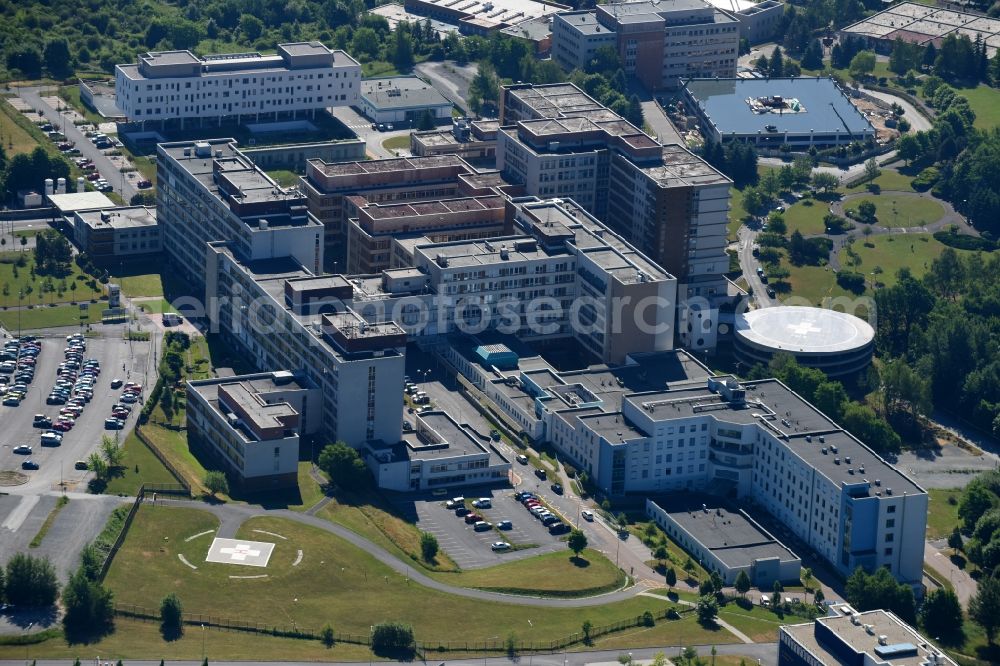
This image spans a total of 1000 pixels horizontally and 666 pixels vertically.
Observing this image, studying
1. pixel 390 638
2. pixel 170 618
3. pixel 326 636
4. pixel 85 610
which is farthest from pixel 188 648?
pixel 390 638

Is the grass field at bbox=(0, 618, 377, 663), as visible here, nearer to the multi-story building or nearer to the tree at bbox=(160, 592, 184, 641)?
the tree at bbox=(160, 592, 184, 641)

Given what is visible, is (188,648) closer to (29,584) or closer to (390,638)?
(29,584)

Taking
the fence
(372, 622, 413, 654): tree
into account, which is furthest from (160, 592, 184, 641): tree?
(372, 622, 413, 654): tree

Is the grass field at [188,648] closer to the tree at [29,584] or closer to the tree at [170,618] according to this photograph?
the tree at [170,618]

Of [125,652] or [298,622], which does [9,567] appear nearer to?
[125,652]

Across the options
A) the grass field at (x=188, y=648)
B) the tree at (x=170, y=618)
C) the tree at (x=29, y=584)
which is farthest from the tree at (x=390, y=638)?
the tree at (x=29, y=584)

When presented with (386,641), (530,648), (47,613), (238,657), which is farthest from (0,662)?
(530,648)
